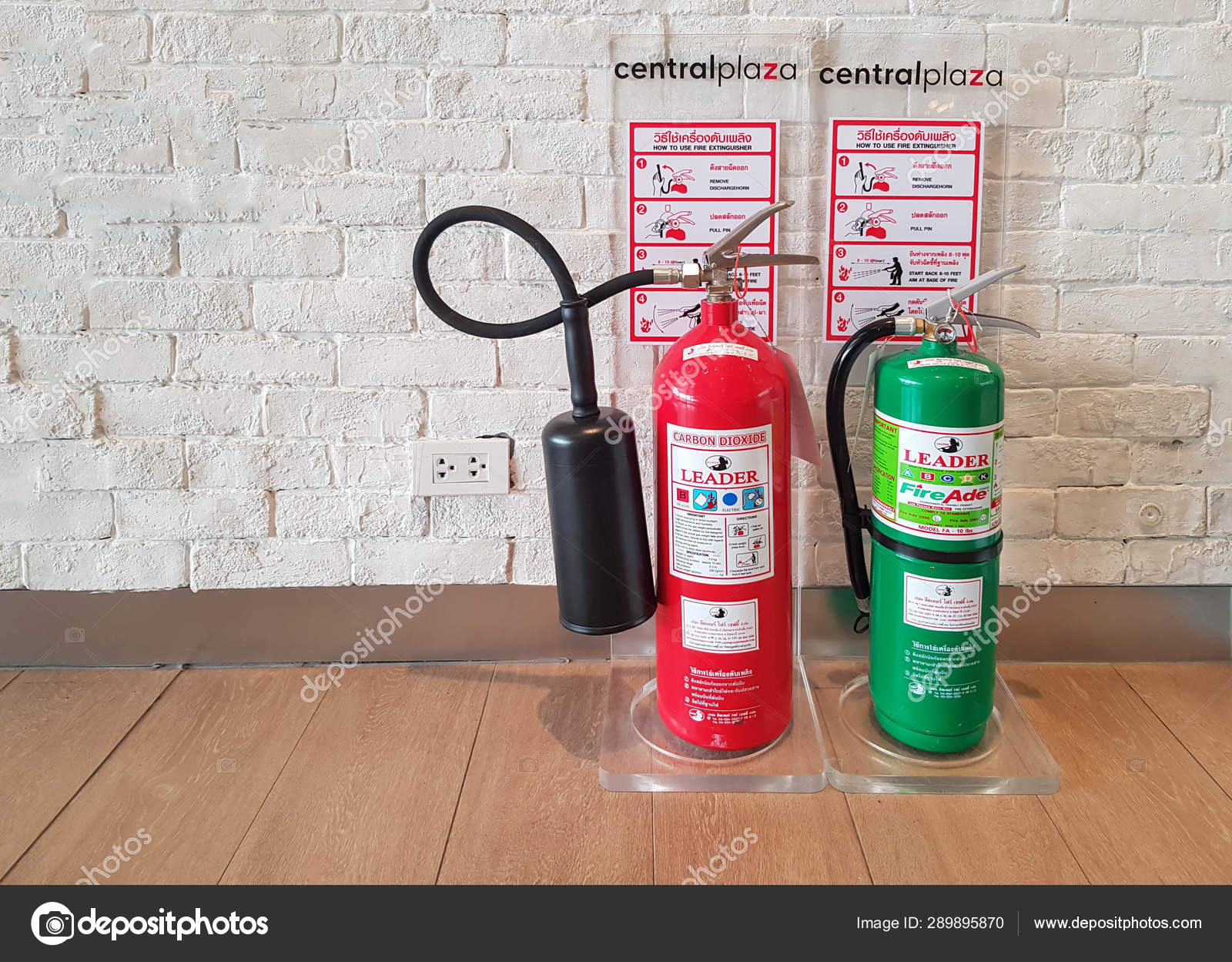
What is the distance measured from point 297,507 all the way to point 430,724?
0.38 m

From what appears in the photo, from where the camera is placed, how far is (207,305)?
1259 millimetres

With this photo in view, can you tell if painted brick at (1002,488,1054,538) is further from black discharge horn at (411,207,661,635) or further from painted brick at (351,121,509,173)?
painted brick at (351,121,509,173)

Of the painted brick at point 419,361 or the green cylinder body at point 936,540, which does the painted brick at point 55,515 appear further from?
the green cylinder body at point 936,540

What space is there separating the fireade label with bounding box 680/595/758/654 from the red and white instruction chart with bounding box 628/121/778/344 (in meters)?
0.38

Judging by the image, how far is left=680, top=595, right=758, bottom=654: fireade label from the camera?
105 cm

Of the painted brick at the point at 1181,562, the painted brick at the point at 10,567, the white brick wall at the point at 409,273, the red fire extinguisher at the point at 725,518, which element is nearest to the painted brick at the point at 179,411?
the white brick wall at the point at 409,273

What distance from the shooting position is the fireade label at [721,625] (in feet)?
3.44

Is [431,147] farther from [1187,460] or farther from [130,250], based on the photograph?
[1187,460]

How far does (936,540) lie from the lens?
1.02 meters

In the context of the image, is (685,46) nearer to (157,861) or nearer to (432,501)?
(432,501)

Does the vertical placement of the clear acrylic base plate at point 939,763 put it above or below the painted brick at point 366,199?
below

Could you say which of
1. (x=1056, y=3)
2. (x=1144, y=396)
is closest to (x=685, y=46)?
(x=1056, y=3)

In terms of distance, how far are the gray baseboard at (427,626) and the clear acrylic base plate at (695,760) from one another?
0.17m

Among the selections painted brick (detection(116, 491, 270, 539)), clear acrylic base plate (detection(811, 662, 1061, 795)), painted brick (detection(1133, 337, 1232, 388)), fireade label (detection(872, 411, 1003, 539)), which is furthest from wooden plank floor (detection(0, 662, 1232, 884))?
painted brick (detection(1133, 337, 1232, 388))
